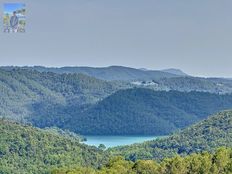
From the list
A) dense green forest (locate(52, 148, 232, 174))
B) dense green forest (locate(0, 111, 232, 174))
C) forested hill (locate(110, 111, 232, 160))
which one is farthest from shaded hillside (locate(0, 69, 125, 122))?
dense green forest (locate(52, 148, 232, 174))

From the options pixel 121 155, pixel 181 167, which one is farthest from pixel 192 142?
pixel 181 167

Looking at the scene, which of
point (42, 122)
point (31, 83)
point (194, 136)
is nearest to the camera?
point (194, 136)

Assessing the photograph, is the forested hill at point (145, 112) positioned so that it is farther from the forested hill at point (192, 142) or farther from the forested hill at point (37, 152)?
the forested hill at point (37, 152)

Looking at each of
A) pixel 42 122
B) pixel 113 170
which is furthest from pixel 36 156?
pixel 42 122

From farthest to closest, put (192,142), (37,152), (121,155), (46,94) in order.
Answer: (46,94) < (192,142) < (121,155) < (37,152)

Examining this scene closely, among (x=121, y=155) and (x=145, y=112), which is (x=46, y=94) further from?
(x=121, y=155)

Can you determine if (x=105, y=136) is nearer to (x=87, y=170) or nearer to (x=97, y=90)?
(x=97, y=90)
